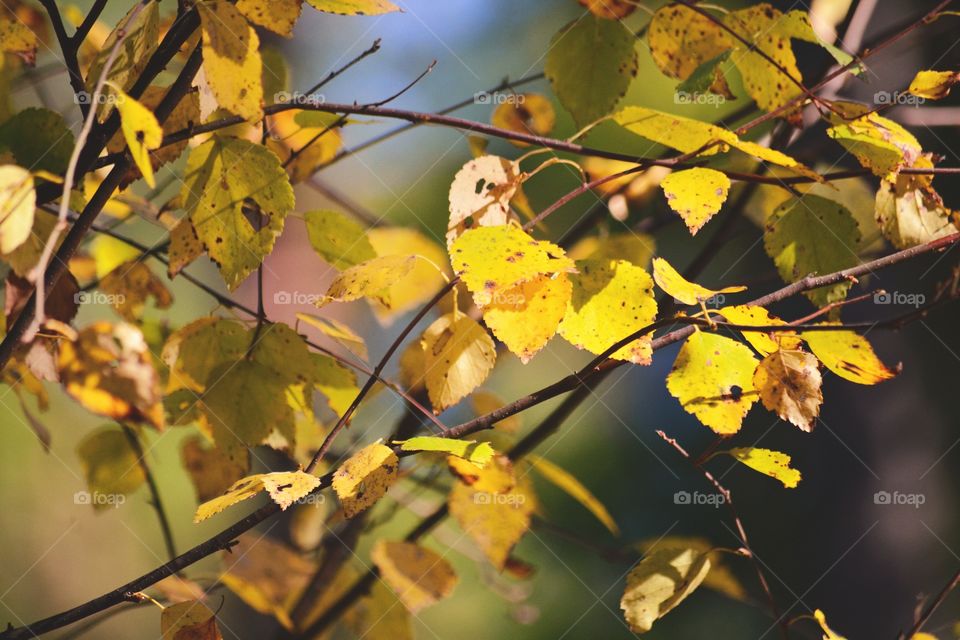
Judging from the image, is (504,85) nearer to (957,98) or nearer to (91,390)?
(91,390)

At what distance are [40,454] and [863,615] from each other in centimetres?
167

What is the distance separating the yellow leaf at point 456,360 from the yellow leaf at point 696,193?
170 mm

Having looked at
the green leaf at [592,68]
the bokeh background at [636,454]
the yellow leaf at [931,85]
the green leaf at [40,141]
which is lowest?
the bokeh background at [636,454]


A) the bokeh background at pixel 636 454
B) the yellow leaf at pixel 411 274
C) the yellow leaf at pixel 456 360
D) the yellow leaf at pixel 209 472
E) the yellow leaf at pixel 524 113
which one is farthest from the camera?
the bokeh background at pixel 636 454

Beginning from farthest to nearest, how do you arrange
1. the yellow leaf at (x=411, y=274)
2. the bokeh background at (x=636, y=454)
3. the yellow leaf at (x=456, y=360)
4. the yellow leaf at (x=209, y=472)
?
the bokeh background at (x=636, y=454) < the yellow leaf at (x=411, y=274) < the yellow leaf at (x=209, y=472) < the yellow leaf at (x=456, y=360)

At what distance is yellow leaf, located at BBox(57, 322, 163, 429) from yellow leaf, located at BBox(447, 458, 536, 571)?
1.00 feet

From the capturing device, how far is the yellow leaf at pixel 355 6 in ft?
1.70

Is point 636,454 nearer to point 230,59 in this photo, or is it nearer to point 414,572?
point 414,572

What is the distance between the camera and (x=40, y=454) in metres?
1.69

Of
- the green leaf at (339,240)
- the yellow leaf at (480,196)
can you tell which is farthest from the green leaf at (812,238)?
the green leaf at (339,240)

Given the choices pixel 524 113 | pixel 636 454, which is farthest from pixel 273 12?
pixel 636 454

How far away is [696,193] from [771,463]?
196mm

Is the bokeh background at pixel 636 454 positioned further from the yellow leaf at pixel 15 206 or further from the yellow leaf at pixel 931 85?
the yellow leaf at pixel 15 206

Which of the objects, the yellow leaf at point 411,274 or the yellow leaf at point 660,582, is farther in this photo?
the yellow leaf at point 411,274
